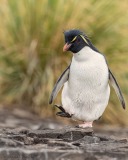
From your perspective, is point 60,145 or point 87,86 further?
point 87,86

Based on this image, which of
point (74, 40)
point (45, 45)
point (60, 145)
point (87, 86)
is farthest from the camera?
point (45, 45)

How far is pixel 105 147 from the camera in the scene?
4.69 metres

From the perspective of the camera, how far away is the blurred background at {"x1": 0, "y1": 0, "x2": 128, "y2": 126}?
975 centimetres

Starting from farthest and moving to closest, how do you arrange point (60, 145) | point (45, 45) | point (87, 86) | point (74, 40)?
point (45, 45), point (87, 86), point (74, 40), point (60, 145)

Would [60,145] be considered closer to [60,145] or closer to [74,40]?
[60,145]

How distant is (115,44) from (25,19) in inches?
57.1

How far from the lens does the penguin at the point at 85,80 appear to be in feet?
17.0

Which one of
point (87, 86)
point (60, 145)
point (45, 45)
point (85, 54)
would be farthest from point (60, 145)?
point (45, 45)

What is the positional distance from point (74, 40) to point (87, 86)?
0.40 meters

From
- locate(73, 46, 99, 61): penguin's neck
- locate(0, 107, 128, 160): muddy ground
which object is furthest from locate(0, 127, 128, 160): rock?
locate(73, 46, 99, 61): penguin's neck

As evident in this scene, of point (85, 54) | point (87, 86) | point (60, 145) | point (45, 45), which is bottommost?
point (60, 145)

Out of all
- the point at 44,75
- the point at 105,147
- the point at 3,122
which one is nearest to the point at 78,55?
the point at 105,147

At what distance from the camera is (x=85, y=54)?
17.1 ft

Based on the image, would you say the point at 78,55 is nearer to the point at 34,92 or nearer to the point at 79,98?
the point at 79,98
